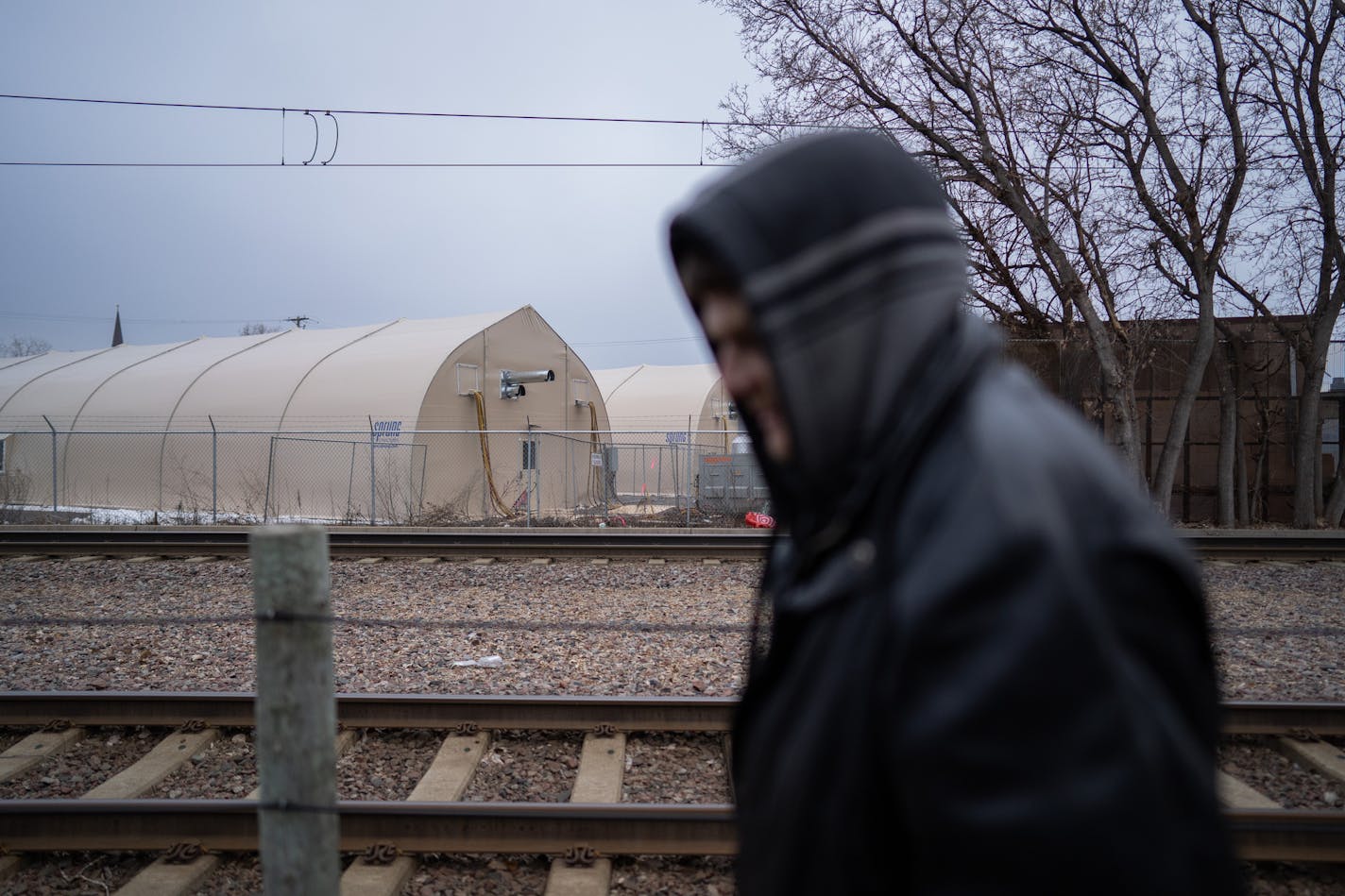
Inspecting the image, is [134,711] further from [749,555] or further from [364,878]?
[749,555]

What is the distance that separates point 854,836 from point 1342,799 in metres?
5.20

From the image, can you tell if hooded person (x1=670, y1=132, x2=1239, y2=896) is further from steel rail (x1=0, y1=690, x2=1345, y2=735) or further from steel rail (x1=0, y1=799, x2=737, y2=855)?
steel rail (x1=0, y1=690, x2=1345, y2=735)

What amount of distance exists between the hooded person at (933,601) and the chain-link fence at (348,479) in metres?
15.8

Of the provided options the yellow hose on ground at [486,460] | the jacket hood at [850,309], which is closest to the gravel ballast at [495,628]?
Answer: the jacket hood at [850,309]

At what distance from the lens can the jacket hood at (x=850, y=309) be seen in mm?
1021

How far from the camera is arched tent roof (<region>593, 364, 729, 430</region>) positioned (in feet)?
106

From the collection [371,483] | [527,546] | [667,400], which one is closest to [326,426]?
[371,483]

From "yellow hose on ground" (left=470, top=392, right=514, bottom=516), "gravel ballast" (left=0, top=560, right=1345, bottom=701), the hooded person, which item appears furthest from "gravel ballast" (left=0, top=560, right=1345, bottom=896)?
"yellow hose on ground" (left=470, top=392, right=514, bottom=516)

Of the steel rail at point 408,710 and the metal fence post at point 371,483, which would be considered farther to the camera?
the metal fence post at point 371,483

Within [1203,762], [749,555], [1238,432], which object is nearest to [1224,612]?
[749,555]

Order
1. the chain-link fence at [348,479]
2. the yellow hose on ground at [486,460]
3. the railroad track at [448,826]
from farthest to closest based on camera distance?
the yellow hose on ground at [486,460] → the chain-link fence at [348,479] → the railroad track at [448,826]

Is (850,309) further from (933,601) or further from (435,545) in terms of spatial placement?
(435,545)

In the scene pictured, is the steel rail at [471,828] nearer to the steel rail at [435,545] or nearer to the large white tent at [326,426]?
the steel rail at [435,545]

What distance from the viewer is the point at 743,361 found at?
4.15 feet
